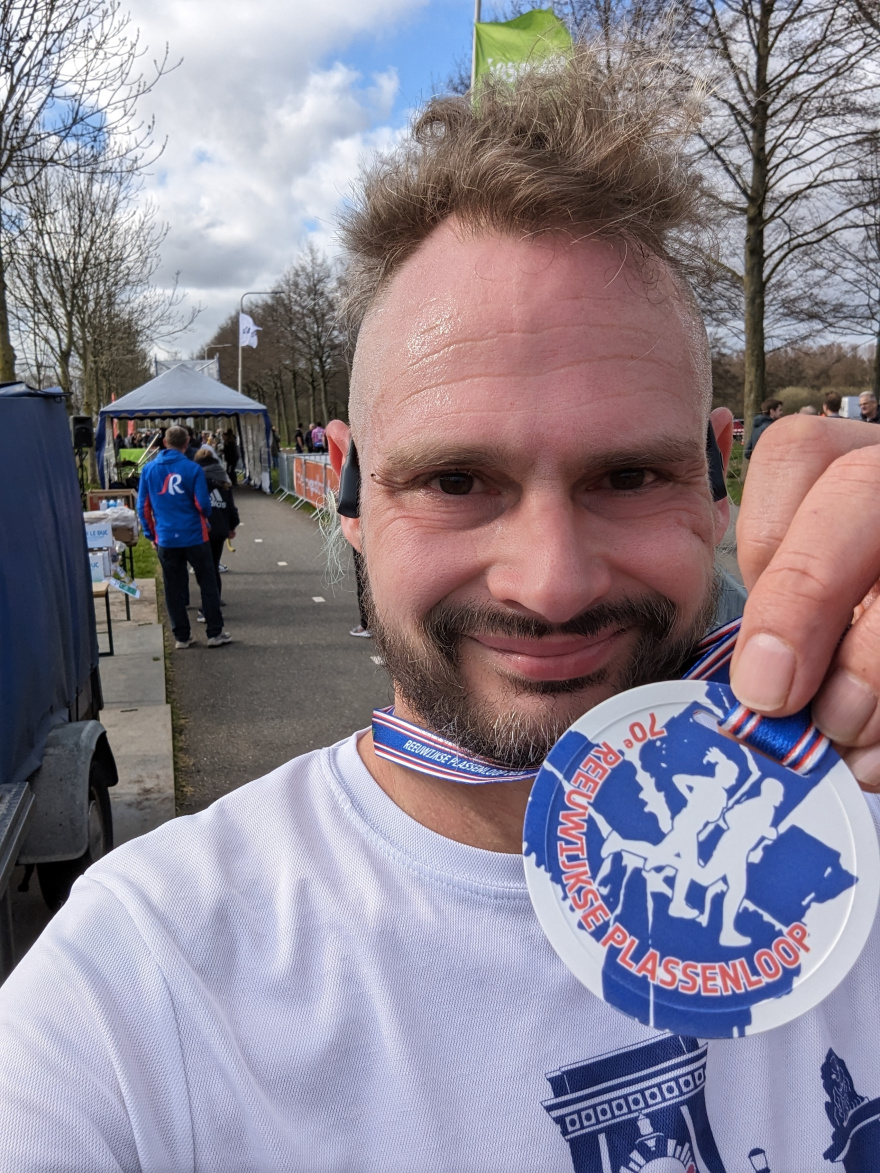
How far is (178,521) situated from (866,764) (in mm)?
8783

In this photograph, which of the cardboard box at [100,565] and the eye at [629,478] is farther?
the cardboard box at [100,565]

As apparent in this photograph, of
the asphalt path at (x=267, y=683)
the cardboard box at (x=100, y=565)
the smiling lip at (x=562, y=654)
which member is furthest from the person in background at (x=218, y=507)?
the smiling lip at (x=562, y=654)

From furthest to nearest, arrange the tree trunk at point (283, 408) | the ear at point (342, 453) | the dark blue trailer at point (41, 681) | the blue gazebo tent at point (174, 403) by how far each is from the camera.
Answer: the tree trunk at point (283, 408) → the blue gazebo tent at point (174, 403) → the dark blue trailer at point (41, 681) → the ear at point (342, 453)

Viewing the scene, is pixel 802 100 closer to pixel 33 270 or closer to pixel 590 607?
pixel 590 607

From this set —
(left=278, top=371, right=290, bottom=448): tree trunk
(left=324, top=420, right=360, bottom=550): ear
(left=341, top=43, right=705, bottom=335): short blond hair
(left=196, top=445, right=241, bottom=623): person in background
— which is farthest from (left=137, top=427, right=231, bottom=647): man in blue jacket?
(left=278, top=371, right=290, bottom=448): tree trunk

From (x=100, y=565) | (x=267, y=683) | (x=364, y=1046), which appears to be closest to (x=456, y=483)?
(x=364, y=1046)

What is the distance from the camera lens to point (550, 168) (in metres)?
1.48

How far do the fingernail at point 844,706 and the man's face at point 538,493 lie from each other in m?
0.32

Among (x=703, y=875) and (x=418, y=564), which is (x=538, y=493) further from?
(x=703, y=875)

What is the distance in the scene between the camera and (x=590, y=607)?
50.9 inches

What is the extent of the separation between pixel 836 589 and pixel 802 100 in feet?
46.1

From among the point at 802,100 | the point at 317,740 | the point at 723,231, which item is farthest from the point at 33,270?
the point at 723,231

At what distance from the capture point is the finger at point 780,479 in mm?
1175

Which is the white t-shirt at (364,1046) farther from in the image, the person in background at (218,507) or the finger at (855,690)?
the person in background at (218,507)
